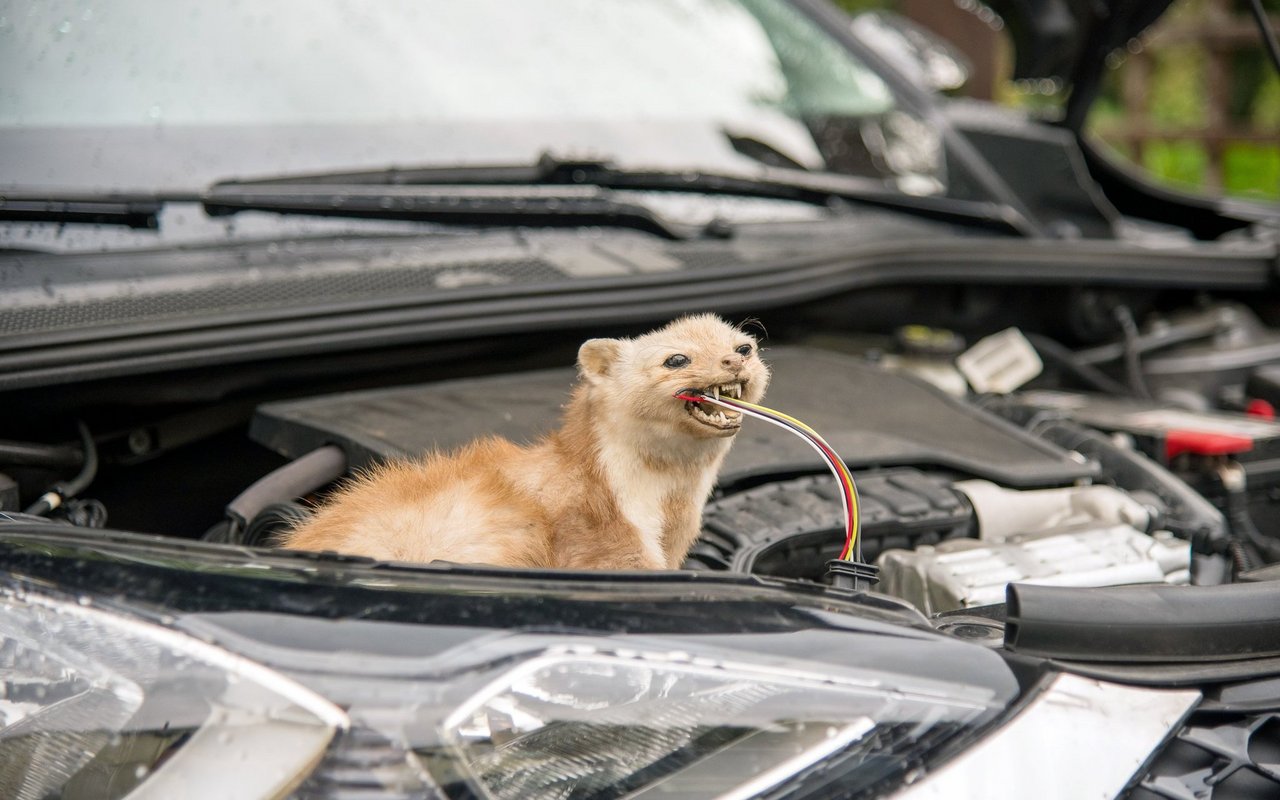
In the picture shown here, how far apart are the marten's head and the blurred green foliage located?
10.1 m

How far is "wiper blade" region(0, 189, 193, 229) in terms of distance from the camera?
6.65 feet

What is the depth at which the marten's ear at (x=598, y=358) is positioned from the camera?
1866mm

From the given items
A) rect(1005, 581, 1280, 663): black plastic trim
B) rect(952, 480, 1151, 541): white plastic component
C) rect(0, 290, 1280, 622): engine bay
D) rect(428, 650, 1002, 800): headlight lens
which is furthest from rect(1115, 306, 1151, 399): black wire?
rect(428, 650, 1002, 800): headlight lens

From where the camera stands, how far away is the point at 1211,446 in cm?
242

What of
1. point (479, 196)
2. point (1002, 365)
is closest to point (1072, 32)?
point (1002, 365)

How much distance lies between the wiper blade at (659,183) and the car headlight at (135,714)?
1147 millimetres

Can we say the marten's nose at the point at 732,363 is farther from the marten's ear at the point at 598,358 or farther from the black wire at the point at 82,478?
the black wire at the point at 82,478

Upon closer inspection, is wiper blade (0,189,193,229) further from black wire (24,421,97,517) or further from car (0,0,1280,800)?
black wire (24,421,97,517)

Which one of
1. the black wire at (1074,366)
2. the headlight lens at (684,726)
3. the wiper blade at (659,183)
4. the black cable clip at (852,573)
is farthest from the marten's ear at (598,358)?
the black wire at (1074,366)

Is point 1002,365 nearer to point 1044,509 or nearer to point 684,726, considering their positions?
point 1044,509

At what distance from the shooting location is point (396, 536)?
1601 millimetres

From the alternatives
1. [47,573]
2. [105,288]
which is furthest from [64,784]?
[105,288]

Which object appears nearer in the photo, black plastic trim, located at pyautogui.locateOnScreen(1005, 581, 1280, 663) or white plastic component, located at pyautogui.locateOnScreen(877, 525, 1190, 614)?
black plastic trim, located at pyautogui.locateOnScreen(1005, 581, 1280, 663)

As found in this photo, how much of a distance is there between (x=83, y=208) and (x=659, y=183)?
1169mm
